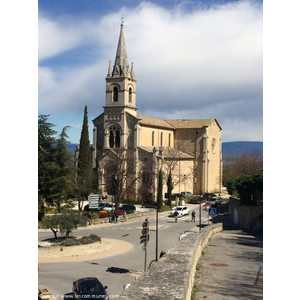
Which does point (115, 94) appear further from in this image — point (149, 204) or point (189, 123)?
point (149, 204)

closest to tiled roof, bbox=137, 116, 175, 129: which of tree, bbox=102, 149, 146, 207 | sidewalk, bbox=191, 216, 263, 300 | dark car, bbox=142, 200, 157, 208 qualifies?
tree, bbox=102, 149, 146, 207

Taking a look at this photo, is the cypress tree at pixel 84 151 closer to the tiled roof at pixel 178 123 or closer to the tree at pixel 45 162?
the tiled roof at pixel 178 123

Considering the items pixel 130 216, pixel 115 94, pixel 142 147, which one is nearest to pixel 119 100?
pixel 115 94

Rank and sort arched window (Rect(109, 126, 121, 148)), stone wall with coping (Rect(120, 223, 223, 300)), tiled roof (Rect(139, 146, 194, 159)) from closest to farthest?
1. stone wall with coping (Rect(120, 223, 223, 300))
2. tiled roof (Rect(139, 146, 194, 159))
3. arched window (Rect(109, 126, 121, 148))

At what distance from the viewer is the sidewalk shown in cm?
A: 877

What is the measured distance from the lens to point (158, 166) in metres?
51.9

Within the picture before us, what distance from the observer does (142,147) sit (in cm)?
5419

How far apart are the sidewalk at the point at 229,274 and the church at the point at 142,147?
32.4m

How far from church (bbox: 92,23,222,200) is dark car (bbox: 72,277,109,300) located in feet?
107

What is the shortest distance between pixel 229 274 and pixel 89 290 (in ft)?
18.9

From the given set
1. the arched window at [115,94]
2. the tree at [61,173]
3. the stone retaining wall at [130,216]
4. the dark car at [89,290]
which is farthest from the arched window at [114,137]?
the dark car at [89,290]

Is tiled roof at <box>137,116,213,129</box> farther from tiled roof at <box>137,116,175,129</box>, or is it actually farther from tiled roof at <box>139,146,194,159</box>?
tiled roof at <box>139,146,194,159</box>
